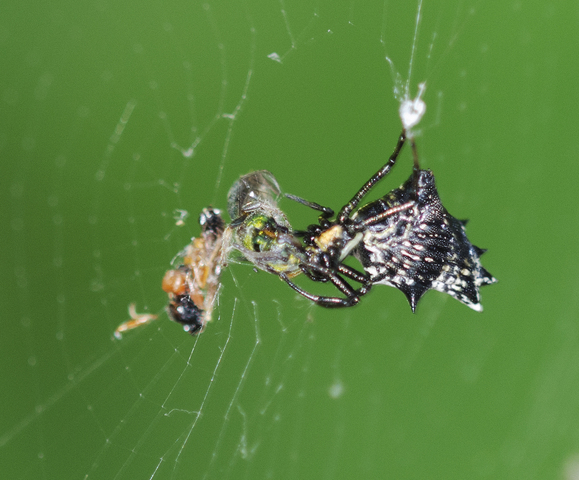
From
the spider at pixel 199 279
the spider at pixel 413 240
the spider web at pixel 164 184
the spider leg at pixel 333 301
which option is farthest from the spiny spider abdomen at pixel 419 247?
the spider at pixel 199 279

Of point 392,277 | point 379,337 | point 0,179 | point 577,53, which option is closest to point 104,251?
A: point 0,179

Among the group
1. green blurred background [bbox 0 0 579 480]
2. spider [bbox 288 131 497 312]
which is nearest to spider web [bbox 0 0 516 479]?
green blurred background [bbox 0 0 579 480]

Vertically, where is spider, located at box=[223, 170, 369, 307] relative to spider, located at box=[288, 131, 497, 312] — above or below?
below

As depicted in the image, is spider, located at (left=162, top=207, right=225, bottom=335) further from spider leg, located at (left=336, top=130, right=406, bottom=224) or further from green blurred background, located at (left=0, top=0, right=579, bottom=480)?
spider leg, located at (left=336, top=130, right=406, bottom=224)

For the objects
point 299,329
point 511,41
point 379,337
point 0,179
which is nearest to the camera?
point 0,179

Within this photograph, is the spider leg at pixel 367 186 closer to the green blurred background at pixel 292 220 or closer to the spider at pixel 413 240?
the spider at pixel 413 240

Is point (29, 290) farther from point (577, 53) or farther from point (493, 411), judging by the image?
point (577, 53)
